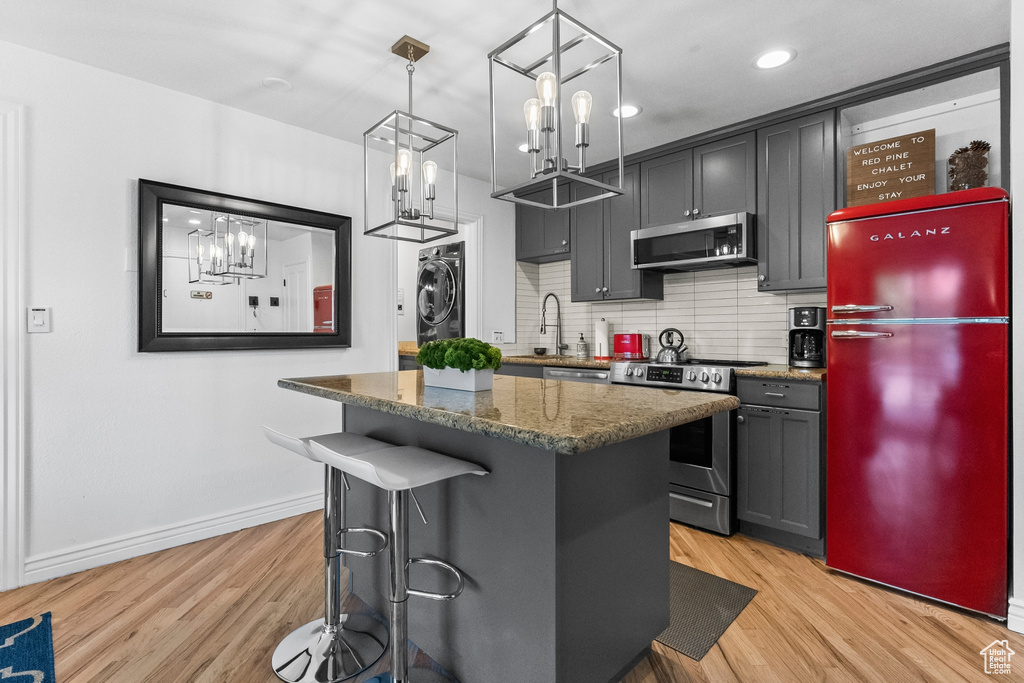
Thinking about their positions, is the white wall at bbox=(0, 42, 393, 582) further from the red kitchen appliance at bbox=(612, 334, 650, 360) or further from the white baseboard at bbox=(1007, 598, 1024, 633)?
the white baseboard at bbox=(1007, 598, 1024, 633)

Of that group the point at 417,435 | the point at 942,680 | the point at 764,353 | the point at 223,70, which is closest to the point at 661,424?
the point at 417,435

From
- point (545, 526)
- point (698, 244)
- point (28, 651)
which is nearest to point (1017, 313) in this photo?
point (698, 244)

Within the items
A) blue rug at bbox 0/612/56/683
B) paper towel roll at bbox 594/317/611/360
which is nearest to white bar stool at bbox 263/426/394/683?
blue rug at bbox 0/612/56/683

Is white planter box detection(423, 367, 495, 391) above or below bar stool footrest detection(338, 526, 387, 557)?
above

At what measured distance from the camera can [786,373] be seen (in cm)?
264

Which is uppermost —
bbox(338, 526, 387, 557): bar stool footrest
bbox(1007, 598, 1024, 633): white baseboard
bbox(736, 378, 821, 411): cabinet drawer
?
bbox(736, 378, 821, 411): cabinet drawer

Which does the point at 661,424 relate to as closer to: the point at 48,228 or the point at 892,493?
the point at 892,493

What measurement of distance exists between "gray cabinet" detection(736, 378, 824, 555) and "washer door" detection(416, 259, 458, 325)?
266 centimetres

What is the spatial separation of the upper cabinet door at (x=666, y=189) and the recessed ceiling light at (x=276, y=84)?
2277 mm

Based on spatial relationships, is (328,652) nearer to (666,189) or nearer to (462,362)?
(462,362)

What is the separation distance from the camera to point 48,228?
243cm

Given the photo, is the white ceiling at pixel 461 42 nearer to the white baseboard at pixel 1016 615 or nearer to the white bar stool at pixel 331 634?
the white bar stool at pixel 331 634

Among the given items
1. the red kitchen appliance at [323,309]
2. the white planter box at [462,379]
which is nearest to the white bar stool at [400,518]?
the white planter box at [462,379]

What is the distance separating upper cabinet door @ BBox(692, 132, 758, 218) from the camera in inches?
123
